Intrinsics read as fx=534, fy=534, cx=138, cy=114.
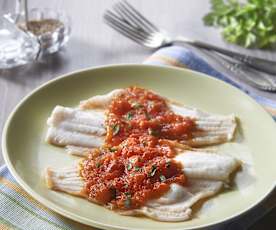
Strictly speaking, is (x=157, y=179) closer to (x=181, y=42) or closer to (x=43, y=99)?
(x=43, y=99)

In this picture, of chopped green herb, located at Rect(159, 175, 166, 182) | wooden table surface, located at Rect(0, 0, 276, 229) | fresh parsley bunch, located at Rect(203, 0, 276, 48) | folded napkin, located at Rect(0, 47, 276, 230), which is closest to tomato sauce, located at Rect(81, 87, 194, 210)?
chopped green herb, located at Rect(159, 175, 166, 182)

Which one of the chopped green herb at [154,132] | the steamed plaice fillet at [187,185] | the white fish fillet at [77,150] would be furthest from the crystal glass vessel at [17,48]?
the steamed plaice fillet at [187,185]

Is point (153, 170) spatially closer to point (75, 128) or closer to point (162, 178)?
point (162, 178)

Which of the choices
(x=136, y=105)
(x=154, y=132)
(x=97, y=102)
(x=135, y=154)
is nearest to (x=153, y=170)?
(x=135, y=154)

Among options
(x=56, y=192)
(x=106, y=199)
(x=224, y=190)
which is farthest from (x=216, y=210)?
(x=56, y=192)

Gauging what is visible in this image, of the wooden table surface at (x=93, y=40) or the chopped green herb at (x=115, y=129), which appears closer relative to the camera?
the chopped green herb at (x=115, y=129)

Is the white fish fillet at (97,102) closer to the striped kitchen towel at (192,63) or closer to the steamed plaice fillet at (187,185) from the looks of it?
the steamed plaice fillet at (187,185)

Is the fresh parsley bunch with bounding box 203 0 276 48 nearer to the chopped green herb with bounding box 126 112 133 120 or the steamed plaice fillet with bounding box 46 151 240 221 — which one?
the chopped green herb with bounding box 126 112 133 120
